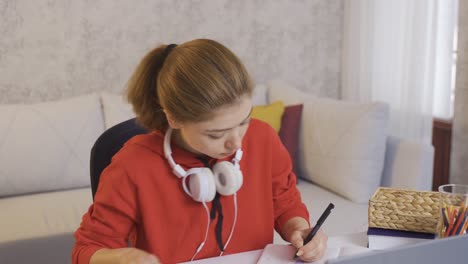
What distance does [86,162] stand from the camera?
8.84 ft

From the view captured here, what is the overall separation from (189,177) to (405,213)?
1.40ft

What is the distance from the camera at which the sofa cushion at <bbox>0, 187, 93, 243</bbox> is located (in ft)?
7.27

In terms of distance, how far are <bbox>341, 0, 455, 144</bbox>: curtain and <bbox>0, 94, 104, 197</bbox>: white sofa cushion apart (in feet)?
4.58

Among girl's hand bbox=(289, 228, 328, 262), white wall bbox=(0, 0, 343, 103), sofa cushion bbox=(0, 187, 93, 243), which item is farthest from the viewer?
white wall bbox=(0, 0, 343, 103)

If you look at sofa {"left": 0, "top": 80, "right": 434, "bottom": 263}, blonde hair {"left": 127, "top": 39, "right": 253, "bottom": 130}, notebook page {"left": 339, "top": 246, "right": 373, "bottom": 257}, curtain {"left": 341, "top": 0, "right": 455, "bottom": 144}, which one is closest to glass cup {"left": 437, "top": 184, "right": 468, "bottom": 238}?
notebook page {"left": 339, "top": 246, "right": 373, "bottom": 257}

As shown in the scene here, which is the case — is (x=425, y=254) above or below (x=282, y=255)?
above

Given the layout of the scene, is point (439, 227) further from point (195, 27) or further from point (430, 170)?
point (195, 27)

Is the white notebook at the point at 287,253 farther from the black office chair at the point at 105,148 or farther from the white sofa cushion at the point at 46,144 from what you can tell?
the white sofa cushion at the point at 46,144

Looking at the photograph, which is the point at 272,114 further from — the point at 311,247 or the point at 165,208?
the point at 311,247

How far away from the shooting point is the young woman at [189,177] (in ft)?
3.67

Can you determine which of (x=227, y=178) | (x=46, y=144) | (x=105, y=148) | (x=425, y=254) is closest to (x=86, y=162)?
(x=46, y=144)

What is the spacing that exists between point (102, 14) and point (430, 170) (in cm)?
169

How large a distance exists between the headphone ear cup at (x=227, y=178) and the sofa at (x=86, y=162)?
1.08 metres

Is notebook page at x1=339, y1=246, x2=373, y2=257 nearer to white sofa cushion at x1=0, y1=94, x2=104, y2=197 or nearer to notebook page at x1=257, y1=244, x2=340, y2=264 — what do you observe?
notebook page at x1=257, y1=244, x2=340, y2=264
